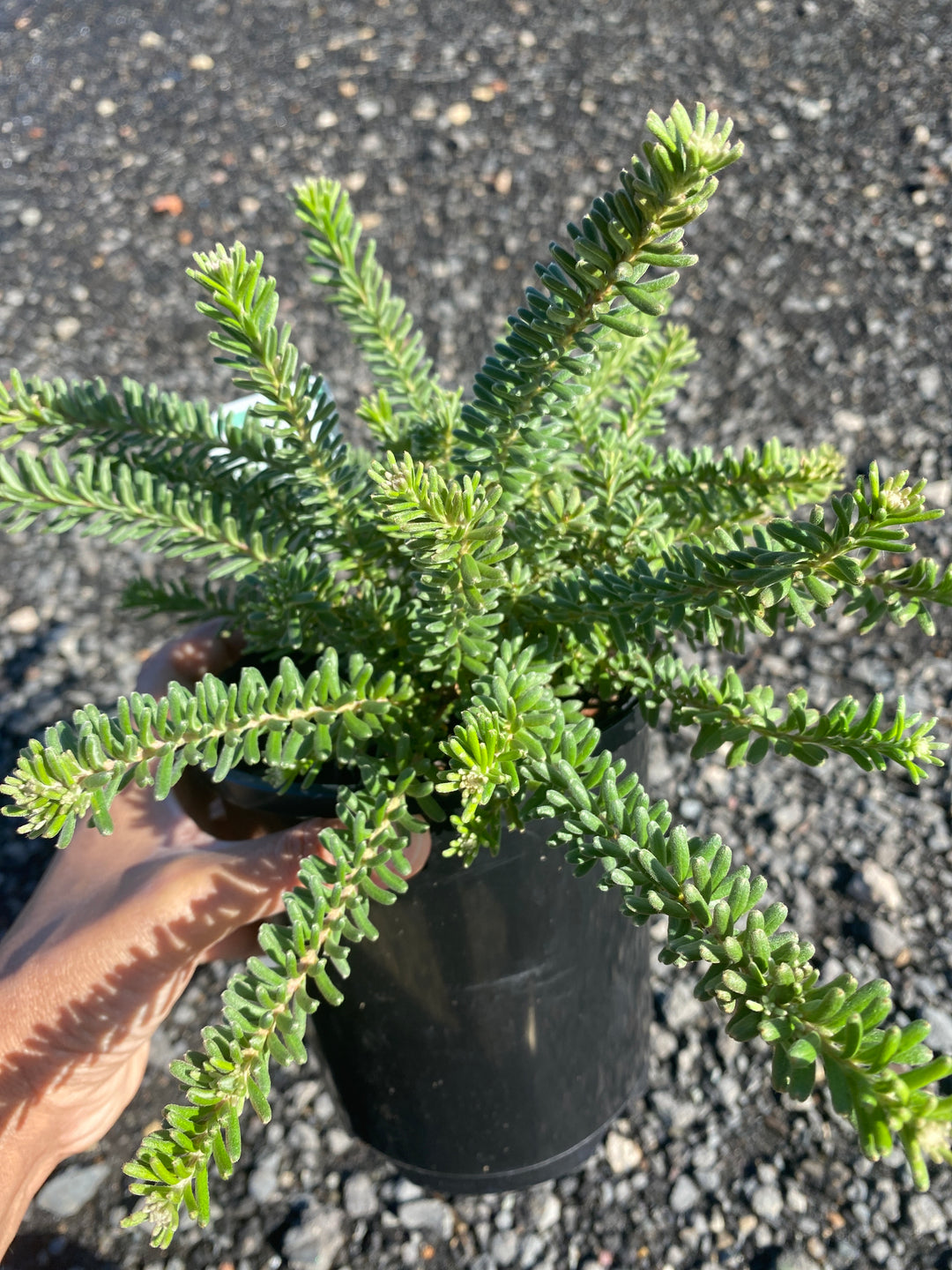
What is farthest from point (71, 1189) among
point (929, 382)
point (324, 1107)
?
point (929, 382)

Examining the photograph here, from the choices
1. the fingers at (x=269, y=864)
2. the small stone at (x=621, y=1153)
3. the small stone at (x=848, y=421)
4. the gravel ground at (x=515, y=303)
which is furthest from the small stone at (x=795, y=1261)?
the small stone at (x=848, y=421)

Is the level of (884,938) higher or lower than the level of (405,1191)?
higher

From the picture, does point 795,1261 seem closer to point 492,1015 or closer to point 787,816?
point 492,1015

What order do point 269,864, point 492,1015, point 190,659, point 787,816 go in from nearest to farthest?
point 269,864 < point 492,1015 < point 190,659 < point 787,816

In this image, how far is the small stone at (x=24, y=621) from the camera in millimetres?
2545

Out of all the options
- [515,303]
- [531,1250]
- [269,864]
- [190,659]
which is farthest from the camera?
[515,303]

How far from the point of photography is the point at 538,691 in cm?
90

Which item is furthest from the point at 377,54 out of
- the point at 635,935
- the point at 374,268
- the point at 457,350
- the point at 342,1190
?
the point at 342,1190

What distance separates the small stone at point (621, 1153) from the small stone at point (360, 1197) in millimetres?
392

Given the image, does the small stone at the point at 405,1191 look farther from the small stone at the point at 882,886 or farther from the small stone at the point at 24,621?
the small stone at the point at 24,621

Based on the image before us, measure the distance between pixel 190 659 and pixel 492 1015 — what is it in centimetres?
65

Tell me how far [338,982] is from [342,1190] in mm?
615

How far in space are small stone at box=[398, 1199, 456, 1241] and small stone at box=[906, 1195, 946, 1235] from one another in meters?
0.71

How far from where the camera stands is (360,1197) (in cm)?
169
